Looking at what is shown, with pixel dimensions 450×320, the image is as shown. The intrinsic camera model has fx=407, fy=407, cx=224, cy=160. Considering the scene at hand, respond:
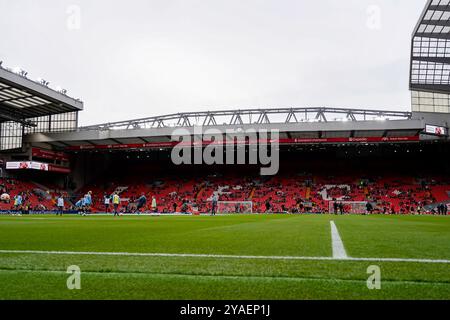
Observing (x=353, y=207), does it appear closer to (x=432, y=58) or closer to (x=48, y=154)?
(x=432, y=58)

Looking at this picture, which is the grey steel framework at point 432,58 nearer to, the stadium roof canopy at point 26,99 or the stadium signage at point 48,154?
the stadium roof canopy at point 26,99

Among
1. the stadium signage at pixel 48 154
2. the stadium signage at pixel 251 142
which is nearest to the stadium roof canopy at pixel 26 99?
the stadium signage at pixel 48 154

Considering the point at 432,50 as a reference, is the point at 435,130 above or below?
below

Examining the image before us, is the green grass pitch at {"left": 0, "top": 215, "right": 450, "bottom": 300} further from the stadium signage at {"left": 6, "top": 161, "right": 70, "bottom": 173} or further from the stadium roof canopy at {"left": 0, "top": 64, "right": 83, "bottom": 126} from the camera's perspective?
the stadium signage at {"left": 6, "top": 161, "right": 70, "bottom": 173}

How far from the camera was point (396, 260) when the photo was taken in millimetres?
5441

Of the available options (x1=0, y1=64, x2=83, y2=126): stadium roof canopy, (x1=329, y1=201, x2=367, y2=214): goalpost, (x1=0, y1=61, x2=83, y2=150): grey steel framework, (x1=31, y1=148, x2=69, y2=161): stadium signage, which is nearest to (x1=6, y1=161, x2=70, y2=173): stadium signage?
(x1=31, y1=148, x2=69, y2=161): stadium signage

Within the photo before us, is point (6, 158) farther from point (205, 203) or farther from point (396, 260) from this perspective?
point (396, 260)

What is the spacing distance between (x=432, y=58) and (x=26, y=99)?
4540 centimetres

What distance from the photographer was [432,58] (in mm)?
43375

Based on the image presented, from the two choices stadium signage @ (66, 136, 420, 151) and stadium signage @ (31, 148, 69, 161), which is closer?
stadium signage @ (66, 136, 420, 151)

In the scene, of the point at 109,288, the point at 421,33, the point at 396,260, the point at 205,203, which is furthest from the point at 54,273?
the point at 205,203

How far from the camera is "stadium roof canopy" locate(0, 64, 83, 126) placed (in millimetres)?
41156

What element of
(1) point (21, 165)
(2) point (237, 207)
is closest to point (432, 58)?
(2) point (237, 207)

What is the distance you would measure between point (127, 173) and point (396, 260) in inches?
2484
